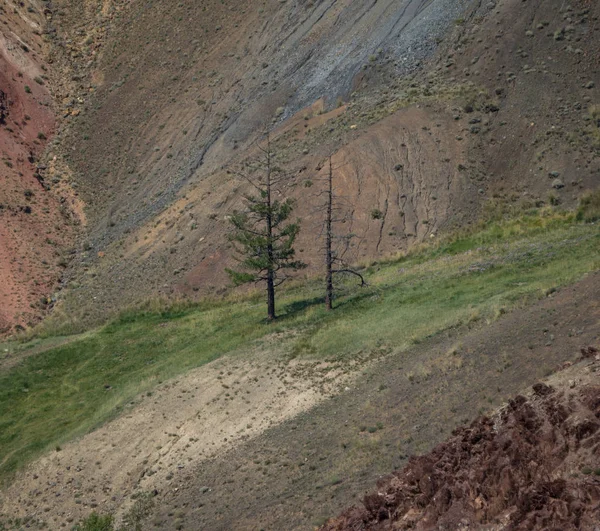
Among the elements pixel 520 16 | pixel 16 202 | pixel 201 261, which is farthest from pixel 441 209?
pixel 16 202

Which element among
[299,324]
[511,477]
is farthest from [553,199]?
[511,477]

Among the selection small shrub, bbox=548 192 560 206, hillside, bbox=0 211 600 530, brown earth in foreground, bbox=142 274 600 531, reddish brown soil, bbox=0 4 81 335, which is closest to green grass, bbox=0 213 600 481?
hillside, bbox=0 211 600 530

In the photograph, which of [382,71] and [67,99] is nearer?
[382,71]

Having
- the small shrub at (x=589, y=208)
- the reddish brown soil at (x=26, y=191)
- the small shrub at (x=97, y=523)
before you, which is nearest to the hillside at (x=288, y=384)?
the small shrub at (x=97, y=523)

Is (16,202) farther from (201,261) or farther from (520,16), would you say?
(520,16)

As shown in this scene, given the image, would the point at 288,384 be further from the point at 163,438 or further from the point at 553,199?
the point at 553,199

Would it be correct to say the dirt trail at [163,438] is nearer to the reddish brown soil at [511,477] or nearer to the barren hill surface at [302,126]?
the reddish brown soil at [511,477]

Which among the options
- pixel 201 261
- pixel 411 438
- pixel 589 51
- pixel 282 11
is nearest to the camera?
pixel 411 438
